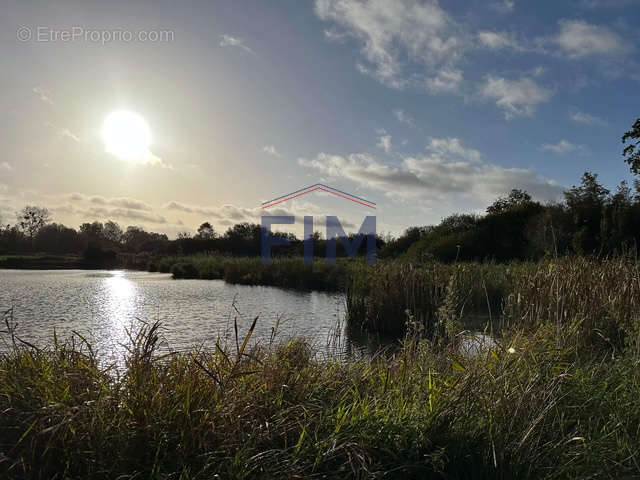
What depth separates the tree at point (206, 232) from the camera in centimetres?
4091

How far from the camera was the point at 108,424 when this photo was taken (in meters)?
2.01

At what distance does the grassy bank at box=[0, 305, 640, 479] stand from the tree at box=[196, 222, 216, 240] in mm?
38698

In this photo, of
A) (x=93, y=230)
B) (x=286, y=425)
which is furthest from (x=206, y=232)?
(x=286, y=425)

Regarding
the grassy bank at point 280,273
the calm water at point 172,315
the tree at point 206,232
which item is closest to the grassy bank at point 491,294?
the grassy bank at point 280,273

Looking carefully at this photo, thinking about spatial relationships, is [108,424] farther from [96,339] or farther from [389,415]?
[96,339]

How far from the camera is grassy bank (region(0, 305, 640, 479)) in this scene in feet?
6.17

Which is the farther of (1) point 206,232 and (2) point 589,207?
(1) point 206,232

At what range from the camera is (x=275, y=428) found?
6.79ft

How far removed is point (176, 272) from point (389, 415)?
2527 cm

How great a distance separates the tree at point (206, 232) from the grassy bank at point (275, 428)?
3870 centimetres

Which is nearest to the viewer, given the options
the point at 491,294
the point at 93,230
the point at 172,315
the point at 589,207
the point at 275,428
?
the point at 275,428

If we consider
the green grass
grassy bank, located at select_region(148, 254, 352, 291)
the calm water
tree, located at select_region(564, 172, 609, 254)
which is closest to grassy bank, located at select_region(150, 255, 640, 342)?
grassy bank, located at select_region(148, 254, 352, 291)

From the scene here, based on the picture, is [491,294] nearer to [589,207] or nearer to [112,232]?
[589,207]

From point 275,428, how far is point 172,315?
26.3 feet
